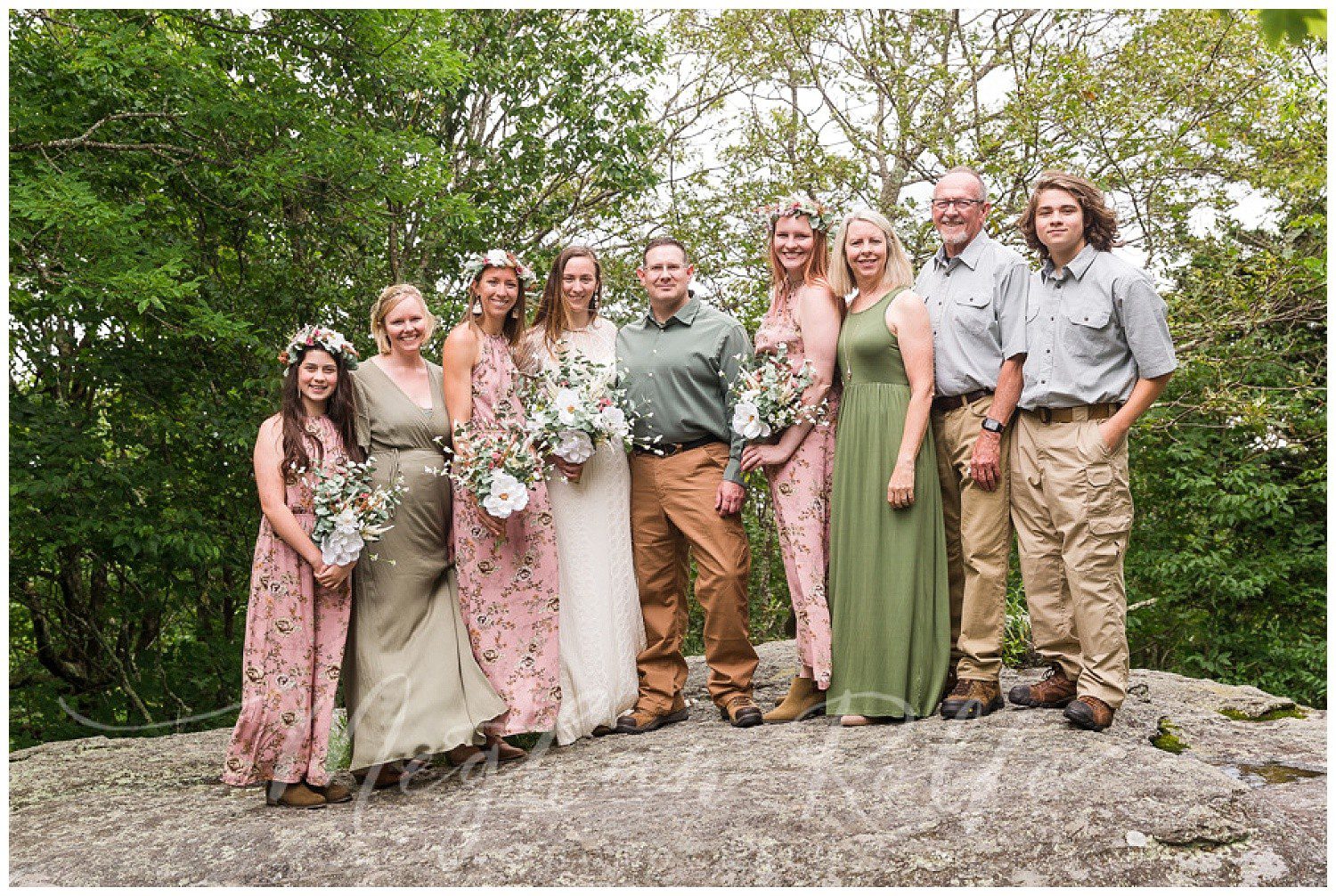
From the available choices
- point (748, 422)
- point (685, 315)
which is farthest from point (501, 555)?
point (685, 315)

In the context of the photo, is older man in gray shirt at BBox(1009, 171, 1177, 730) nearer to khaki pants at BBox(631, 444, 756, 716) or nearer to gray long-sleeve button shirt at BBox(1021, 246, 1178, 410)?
gray long-sleeve button shirt at BBox(1021, 246, 1178, 410)

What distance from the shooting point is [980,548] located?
5.15 meters

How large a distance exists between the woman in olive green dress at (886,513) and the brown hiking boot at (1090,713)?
2.09 ft

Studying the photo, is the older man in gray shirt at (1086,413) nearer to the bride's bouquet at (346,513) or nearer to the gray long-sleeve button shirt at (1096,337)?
the gray long-sleeve button shirt at (1096,337)

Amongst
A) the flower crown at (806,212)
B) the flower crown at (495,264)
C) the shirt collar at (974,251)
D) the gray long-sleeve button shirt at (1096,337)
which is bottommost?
the gray long-sleeve button shirt at (1096,337)

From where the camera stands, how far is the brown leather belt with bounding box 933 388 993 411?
525cm

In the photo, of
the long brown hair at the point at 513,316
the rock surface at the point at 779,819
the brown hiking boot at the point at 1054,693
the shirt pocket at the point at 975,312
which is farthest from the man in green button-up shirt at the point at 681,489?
the brown hiking boot at the point at 1054,693

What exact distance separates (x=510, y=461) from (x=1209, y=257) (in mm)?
8606

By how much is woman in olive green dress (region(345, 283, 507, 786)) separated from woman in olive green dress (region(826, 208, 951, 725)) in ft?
5.64

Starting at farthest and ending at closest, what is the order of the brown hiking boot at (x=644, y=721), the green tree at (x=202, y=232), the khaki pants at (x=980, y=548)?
the green tree at (x=202, y=232), the brown hiking boot at (x=644, y=721), the khaki pants at (x=980, y=548)

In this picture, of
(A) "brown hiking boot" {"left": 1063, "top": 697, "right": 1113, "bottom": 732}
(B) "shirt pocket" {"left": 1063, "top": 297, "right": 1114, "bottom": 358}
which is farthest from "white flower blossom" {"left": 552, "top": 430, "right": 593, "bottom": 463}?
(A) "brown hiking boot" {"left": 1063, "top": 697, "right": 1113, "bottom": 732}

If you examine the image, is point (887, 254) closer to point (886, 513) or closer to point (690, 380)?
point (690, 380)

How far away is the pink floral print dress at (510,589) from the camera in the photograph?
5.51m

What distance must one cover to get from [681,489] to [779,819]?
1911 mm
